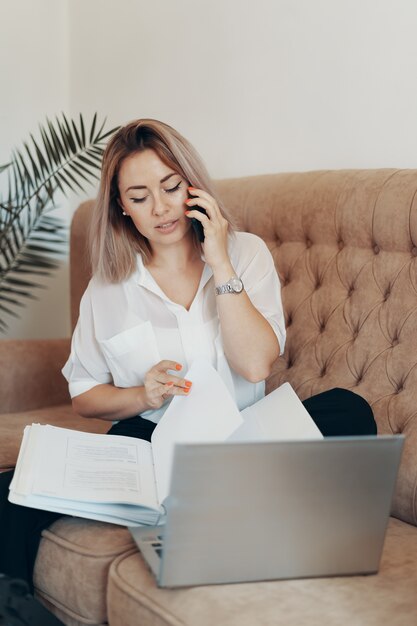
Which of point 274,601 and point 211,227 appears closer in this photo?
point 274,601

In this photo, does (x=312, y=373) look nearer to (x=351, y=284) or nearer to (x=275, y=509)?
(x=351, y=284)

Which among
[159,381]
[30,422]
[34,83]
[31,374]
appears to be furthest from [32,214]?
[159,381]

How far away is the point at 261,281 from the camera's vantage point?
204cm

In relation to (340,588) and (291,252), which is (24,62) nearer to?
(291,252)

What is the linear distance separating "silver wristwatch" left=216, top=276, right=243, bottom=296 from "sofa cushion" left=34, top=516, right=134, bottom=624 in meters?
0.60

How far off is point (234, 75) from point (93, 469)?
5.87 feet

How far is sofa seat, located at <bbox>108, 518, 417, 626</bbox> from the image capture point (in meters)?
1.20

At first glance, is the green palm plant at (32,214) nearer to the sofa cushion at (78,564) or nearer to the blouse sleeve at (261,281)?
the blouse sleeve at (261,281)

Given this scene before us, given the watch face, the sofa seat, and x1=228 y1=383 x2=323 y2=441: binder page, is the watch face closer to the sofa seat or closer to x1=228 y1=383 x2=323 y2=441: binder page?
→ x1=228 y1=383 x2=323 y2=441: binder page

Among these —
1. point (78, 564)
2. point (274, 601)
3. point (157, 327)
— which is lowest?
point (78, 564)

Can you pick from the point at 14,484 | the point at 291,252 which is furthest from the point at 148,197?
the point at 14,484

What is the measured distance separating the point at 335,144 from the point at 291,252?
0.44m

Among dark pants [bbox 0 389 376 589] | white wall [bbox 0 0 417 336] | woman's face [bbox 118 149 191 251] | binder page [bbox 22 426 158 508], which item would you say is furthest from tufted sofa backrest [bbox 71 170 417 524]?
binder page [bbox 22 426 158 508]

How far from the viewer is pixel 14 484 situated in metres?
1.53
